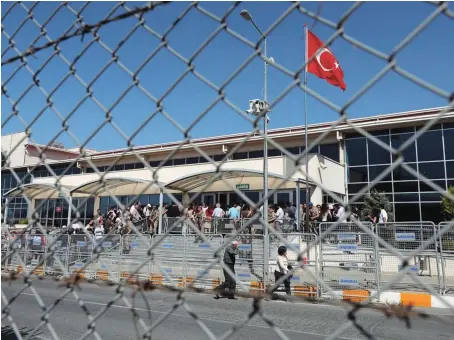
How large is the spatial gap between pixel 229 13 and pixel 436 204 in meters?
25.0

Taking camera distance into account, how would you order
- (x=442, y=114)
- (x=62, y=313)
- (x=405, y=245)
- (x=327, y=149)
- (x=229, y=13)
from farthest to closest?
(x=327, y=149)
(x=405, y=245)
(x=62, y=313)
(x=229, y=13)
(x=442, y=114)

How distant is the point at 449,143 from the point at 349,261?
50.4 feet

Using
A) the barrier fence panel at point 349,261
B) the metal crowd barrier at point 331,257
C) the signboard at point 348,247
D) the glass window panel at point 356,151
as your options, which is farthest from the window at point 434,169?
the signboard at point 348,247

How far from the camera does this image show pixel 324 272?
11656 mm

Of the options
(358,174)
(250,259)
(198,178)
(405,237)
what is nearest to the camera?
(405,237)

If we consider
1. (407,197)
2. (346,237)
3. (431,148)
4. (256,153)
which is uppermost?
(256,153)

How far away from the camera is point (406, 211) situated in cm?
2409

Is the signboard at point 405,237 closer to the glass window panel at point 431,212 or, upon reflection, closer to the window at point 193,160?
the glass window panel at point 431,212

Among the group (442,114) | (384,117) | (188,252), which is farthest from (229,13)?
(384,117)

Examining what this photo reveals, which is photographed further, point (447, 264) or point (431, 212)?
point (431, 212)

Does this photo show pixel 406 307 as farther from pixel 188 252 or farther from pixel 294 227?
pixel 294 227

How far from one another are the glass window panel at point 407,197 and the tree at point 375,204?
2.62ft

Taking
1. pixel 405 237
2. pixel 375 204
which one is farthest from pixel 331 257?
pixel 375 204

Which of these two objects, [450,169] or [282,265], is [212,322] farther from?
[450,169]
